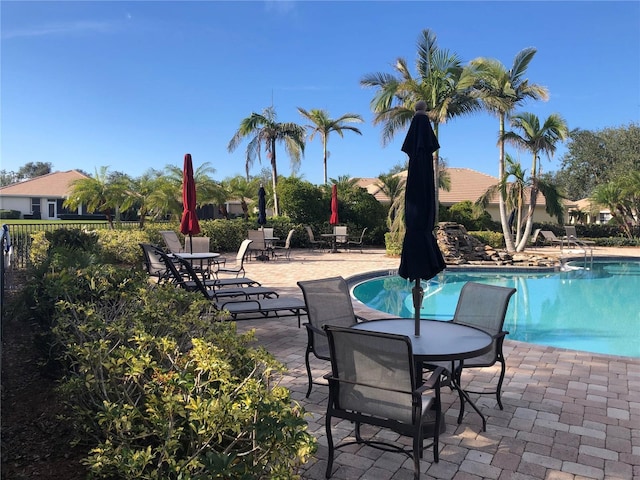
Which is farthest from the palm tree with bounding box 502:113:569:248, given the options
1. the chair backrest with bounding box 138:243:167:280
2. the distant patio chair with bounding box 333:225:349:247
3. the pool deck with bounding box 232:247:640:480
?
the chair backrest with bounding box 138:243:167:280

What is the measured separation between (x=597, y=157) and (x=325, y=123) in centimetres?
3134

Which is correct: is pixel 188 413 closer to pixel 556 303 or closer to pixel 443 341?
pixel 443 341

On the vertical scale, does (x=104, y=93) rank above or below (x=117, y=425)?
above

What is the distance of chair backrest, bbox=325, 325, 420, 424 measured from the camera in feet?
8.20

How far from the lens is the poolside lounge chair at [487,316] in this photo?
3.65 m

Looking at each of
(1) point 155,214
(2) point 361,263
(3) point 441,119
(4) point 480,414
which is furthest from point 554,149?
(1) point 155,214

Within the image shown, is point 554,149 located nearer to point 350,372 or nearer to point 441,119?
point 441,119

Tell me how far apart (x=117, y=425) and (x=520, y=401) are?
11.1ft

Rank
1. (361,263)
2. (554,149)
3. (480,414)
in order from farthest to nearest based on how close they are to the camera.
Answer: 1. (554,149)
2. (361,263)
3. (480,414)

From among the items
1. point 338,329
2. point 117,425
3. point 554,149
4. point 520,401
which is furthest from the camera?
point 554,149

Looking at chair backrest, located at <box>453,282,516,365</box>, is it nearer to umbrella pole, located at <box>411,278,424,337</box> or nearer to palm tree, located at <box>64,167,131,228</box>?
umbrella pole, located at <box>411,278,424,337</box>

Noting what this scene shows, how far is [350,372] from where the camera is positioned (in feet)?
8.78

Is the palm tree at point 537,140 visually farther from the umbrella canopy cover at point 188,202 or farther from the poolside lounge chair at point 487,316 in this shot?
the poolside lounge chair at point 487,316

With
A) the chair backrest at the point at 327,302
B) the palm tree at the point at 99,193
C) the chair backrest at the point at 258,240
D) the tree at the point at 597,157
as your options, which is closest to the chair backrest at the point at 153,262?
the chair backrest at the point at 327,302
